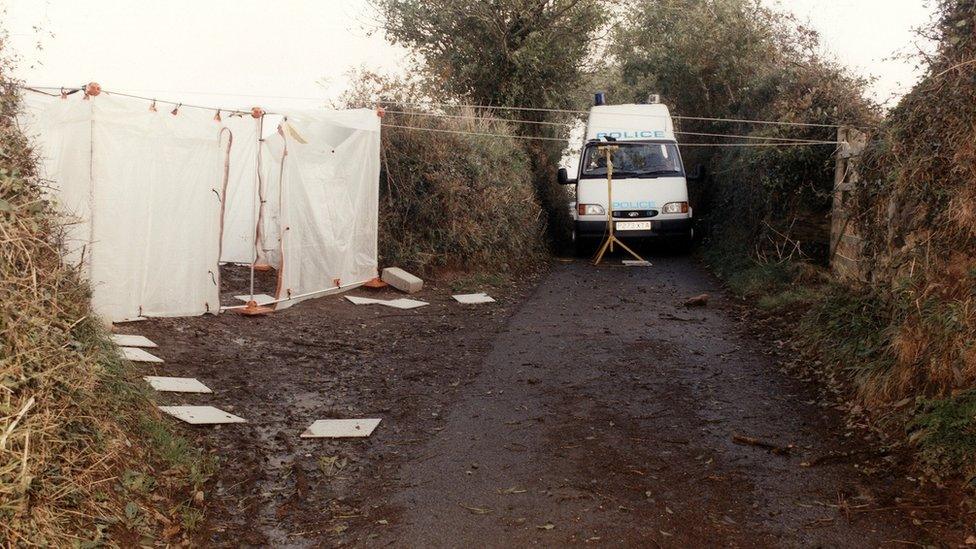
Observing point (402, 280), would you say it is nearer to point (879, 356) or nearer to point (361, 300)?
point (361, 300)

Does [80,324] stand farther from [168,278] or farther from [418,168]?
[418,168]

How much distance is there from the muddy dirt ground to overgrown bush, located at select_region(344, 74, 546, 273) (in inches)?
141

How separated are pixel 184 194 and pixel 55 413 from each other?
5864 millimetres

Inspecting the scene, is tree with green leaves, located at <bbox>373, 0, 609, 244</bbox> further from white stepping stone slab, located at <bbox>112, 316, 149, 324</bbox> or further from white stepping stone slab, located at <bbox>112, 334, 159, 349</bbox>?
white stepping stone slab, located at <bbox>112, 334, 159, 349</bbox>

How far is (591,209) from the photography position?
16422 mm

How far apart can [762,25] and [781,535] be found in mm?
16689

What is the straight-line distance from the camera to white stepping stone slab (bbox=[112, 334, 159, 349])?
8.09 metres

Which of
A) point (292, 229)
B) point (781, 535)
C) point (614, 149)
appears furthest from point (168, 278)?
point (614, 149)

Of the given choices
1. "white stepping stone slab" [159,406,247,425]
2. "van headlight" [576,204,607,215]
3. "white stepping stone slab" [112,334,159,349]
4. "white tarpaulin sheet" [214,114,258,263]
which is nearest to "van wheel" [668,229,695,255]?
"van headlight" [576,204,607,215]

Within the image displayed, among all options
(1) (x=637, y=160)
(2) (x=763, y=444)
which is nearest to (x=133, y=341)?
(2) (x=763, y=444)

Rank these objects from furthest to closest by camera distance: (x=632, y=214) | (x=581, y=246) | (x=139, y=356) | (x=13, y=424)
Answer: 1. (x=581, y=246)
2. (x=632, y=214)
3. (x=139, y=356)
4. (x=13, y=424)

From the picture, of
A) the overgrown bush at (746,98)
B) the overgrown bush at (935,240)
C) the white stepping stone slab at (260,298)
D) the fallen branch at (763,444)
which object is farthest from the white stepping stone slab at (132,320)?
the overgrown bush at (746,98)

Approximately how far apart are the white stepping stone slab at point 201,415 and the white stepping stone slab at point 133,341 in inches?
76.5

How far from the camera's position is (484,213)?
14.6 meters
